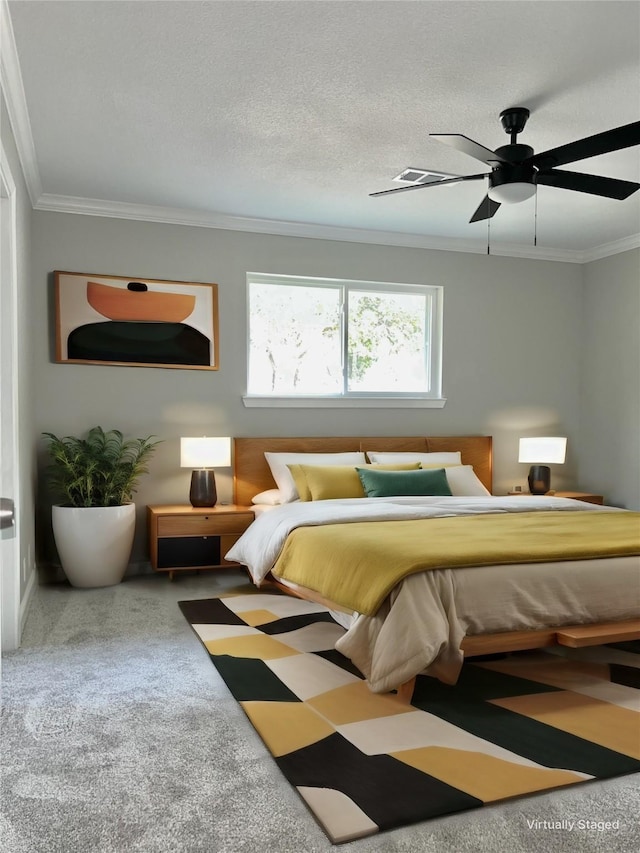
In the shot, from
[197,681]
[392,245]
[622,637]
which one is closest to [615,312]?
[392,245]

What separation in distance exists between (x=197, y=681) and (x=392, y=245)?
157 inches

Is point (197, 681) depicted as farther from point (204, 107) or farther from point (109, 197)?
point (109, 197)

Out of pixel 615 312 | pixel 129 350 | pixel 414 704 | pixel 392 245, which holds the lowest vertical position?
pixel 414 704

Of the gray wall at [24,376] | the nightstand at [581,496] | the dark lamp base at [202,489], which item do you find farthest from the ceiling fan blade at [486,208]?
the nightstand at [581,496]

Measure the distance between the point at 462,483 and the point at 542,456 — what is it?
1.03 metres

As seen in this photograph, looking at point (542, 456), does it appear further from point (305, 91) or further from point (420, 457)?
point (305, 91)

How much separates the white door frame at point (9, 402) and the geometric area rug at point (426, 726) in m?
0.92

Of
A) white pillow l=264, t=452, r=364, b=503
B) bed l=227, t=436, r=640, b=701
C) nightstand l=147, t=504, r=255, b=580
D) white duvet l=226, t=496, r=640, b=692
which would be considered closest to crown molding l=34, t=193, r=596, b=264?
white pillow l=264, t=452, r=364, b=503

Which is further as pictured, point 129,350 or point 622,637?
point 129,350

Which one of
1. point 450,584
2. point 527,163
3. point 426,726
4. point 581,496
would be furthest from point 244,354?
point 426,726

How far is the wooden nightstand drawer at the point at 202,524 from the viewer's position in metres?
4.85

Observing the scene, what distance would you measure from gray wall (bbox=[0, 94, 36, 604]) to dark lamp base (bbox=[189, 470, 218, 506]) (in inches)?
41.0

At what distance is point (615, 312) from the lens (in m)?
6.18

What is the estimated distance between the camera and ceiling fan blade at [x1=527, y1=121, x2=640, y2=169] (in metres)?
2.90
